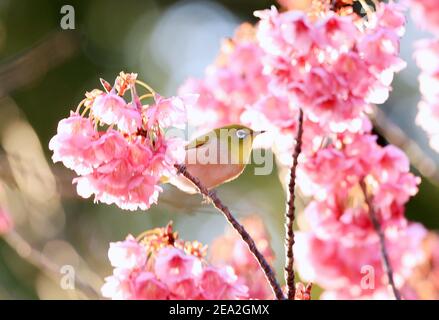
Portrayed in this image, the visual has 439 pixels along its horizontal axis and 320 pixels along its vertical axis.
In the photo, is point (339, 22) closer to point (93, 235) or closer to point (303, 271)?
point (303, 271)

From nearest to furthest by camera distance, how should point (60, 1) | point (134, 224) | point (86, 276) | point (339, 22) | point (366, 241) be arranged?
point (339, 22) → point (366, 241) → point (86, 276) → point (134, 224) → point (60, 1)

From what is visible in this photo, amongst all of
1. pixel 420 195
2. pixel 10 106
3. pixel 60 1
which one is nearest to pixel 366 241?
pixel 10 106

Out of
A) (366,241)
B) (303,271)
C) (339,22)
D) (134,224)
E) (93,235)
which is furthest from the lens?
(134,224)

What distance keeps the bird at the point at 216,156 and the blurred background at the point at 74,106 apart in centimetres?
37

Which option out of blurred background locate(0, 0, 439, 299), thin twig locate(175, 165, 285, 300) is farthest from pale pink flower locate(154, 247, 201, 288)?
blurred background locate(0, 0, 439, 299)

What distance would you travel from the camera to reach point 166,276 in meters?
1.28

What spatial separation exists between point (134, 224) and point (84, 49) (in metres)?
0.93

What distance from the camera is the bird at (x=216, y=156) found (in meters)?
1.41

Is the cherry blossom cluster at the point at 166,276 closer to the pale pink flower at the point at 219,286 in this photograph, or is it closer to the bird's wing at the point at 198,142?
the pale pink flower at the point at 219,286

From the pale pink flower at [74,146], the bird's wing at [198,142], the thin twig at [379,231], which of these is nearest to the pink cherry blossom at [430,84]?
the thin twig at [379,231]

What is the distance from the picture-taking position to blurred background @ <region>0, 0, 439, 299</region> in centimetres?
215

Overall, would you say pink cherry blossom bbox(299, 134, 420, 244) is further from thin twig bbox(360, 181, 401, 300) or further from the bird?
the bird

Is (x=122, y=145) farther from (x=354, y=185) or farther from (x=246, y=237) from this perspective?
(x=354, y=185)

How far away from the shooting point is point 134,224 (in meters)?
3.98
